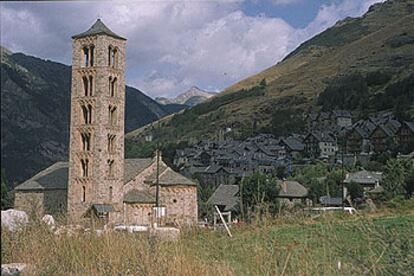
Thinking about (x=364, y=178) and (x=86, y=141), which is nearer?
(x=86, y=141)

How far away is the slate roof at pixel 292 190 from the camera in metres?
53.6

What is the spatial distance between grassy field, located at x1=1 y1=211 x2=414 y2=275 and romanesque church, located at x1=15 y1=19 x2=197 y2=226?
122 ft

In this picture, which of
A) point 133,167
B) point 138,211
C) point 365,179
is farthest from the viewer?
point 365,179

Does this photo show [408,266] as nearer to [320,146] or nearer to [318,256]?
[318,256]

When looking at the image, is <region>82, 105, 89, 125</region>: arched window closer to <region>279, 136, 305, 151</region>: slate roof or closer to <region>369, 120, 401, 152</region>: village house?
<region>369, 120, 401, 152</region>: village house

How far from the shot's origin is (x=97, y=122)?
4741 cm

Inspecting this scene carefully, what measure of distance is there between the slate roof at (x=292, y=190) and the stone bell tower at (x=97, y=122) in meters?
15.3

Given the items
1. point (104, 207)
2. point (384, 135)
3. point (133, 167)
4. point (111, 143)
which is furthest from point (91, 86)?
point (384, 135)

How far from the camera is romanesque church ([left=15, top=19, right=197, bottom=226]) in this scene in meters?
46.5

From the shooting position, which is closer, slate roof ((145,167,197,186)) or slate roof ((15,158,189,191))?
slate roof ((145,167,197,186))

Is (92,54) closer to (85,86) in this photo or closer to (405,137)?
(85,86)

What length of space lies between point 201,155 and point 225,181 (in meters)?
23.5

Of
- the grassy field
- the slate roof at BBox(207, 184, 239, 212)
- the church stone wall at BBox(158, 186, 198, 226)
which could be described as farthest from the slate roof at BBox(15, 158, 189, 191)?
the grassy field

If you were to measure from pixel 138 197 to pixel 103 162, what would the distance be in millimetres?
3932
